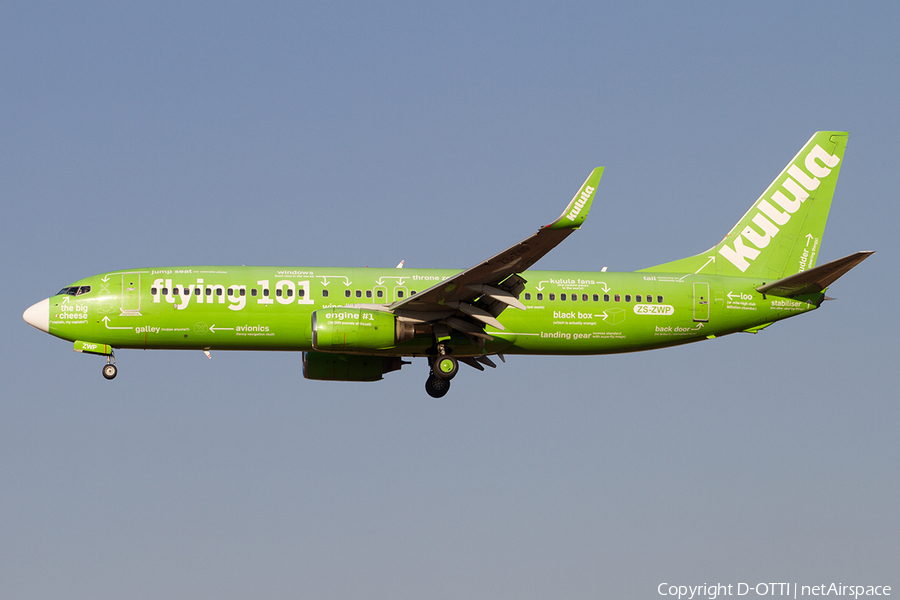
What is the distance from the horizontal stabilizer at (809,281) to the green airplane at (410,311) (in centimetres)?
6

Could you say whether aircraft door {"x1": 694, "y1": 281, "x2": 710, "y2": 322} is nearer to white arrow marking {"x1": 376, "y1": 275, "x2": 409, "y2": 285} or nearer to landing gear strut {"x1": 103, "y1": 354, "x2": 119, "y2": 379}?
white arrow marking {"x1": 376, "y1": 275, "x2": 409, "y2": 285}

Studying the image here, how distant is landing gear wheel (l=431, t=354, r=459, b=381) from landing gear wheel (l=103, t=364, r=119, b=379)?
11669 mm

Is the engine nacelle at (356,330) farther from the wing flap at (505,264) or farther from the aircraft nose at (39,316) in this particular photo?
the aircraft nose at (39,316)

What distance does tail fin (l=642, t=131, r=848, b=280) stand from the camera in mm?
46406

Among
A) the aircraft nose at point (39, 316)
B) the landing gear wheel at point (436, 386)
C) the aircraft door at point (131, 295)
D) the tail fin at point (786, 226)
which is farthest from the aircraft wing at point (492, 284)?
the aircraft nose at point (39, 316)

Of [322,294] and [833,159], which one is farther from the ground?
[833,159]

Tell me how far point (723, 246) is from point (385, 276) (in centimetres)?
1414

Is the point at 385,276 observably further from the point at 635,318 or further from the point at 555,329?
the point at 635,318

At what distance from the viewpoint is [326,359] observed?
A: 44.7m

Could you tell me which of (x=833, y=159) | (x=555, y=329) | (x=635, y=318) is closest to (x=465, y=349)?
(x=555, y=329)

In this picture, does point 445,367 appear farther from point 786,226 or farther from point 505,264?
point 786,226

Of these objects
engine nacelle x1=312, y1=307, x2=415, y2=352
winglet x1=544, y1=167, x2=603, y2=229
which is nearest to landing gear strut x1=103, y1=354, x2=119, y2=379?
engine nacelle x1=312, y1=307, x2=415, y2=352

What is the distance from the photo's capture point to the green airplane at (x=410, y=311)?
40594 mm

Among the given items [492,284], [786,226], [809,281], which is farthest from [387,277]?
[786,226]
